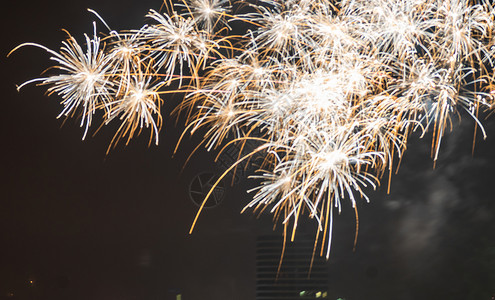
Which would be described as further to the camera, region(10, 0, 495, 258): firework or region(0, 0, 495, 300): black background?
region(0, 0, 495, 300): black background

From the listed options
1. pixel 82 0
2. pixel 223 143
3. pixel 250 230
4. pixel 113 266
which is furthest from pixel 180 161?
pixel 82 0

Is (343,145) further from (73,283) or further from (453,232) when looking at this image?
(73,283)

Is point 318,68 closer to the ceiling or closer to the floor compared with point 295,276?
closer to the ceiling

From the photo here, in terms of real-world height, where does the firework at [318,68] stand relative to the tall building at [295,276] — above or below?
above

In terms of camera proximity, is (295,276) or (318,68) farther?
(295,276)

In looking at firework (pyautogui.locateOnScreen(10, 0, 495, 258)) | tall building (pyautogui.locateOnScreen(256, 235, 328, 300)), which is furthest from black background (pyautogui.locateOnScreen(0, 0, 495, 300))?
firework (pyautogui.locateOnScreen(10, 0, 495, 258))

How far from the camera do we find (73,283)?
26.1ft

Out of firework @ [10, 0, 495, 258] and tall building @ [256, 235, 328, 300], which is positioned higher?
firework @ [10, 0, 495, 258]

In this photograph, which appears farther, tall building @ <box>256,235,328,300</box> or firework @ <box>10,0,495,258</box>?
tall building @ <box>256,235,328,300</box>

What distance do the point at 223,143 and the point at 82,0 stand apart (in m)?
3.29

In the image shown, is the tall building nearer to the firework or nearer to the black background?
the black background

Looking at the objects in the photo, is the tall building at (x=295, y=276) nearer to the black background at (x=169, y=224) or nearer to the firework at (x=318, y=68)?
the black background at (x=169, y=224)

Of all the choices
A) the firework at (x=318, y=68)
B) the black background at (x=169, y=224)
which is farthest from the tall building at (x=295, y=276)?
the firework at (x=318, y=68)

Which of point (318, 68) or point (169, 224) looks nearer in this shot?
point (318, 68)
